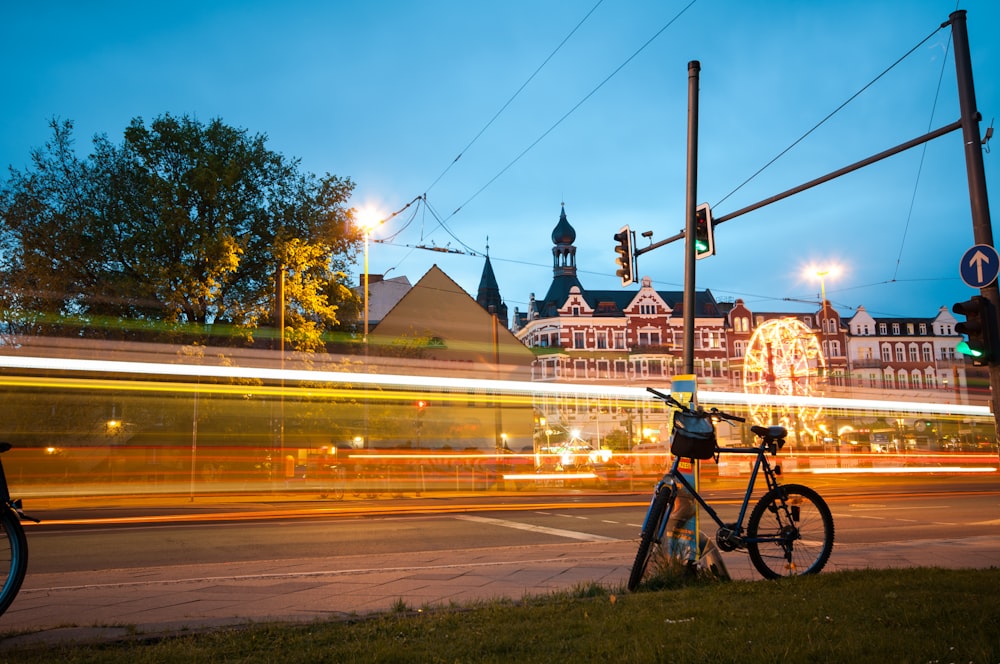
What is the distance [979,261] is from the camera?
920 cm

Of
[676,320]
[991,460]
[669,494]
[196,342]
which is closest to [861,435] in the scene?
[991,460]

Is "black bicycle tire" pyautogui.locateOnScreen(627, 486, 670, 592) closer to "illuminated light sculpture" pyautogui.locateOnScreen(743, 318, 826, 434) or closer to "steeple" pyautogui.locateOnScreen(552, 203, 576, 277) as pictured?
"illuminated light sculpture" pyautogui.locateOnScreen(743, 318, 826, 434)

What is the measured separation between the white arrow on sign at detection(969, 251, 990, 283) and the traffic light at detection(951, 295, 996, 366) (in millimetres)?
290

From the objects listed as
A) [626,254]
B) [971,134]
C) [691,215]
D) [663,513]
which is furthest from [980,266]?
[626,254]

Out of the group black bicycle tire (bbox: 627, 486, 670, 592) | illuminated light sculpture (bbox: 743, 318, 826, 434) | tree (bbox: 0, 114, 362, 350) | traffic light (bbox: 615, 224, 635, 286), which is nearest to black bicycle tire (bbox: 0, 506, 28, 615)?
black bicycle tire (bbox: 627, 486, 670, 592)

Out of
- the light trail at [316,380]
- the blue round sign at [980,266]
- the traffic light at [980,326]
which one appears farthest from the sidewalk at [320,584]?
the light trail at [316,380]

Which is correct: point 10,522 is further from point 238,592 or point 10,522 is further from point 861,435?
point 861,435

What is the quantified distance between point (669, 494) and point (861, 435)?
57755mm

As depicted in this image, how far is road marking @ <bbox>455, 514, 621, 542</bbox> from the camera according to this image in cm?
1142

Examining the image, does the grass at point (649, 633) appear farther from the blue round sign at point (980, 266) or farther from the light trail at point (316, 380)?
the light trail at point (316, 380)

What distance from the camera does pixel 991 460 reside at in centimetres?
4278

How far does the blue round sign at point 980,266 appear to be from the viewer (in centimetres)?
905

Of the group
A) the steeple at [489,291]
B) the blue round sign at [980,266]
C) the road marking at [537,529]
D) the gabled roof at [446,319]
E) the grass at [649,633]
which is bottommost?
the road marking at [537,529]

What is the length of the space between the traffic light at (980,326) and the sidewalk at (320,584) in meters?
2.19
